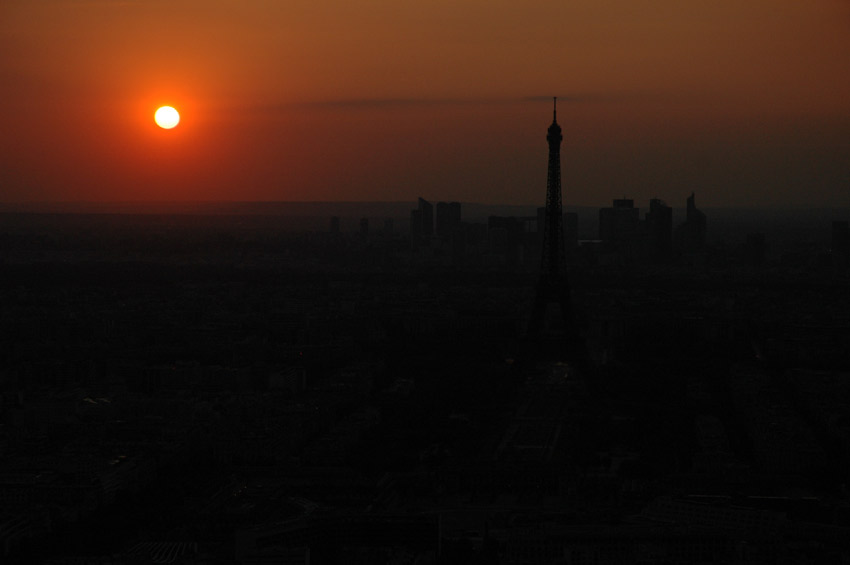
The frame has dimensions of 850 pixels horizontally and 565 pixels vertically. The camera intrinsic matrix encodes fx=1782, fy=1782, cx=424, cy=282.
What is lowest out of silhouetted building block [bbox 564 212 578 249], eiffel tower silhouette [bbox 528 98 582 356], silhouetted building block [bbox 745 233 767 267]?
silhouetted building block [bbox 745 233 767 267]

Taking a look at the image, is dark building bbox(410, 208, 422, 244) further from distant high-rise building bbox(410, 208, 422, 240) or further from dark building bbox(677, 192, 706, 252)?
dark building bbox(677, 192, 706, 252)

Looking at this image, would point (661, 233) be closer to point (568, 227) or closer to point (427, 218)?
point (568, 227)

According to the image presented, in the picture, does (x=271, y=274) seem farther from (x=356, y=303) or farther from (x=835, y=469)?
(x=835, y=469)

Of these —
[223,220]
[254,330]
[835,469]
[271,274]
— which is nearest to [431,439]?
[835,469]

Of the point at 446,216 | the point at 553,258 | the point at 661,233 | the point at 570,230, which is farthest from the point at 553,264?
the point at 446,216

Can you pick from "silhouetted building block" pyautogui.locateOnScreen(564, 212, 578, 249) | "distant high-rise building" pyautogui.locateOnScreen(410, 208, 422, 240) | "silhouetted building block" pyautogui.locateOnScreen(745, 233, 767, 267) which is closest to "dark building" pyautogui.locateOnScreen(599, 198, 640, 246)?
"silhouetted building block" pyautogui.locateOnScreen(564, 212, 578, 249)
